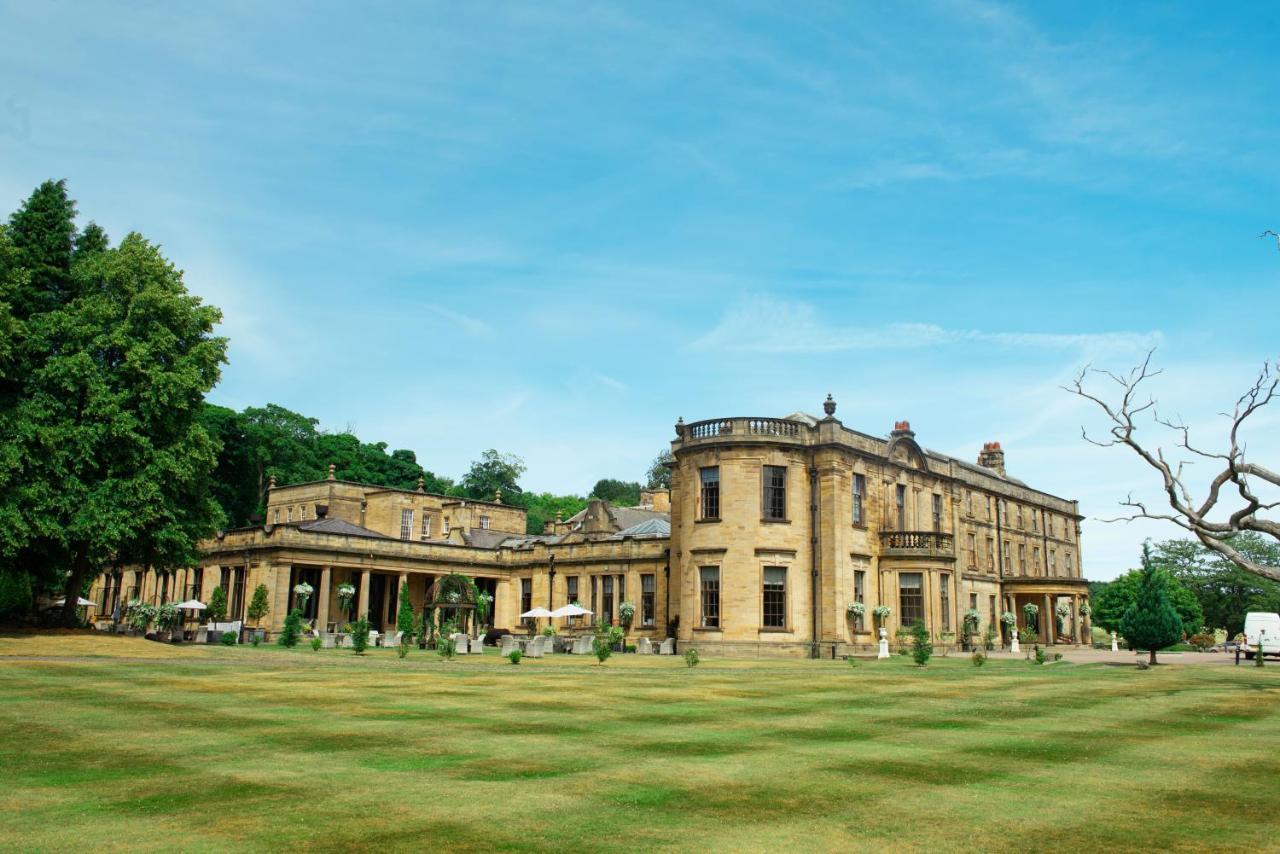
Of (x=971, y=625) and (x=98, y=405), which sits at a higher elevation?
(x=98, y=405)

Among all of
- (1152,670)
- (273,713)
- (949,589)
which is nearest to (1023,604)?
(949,589)

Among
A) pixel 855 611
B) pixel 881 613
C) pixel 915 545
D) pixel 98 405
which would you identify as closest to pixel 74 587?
pixel 98 405

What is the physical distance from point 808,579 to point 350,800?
3615cm

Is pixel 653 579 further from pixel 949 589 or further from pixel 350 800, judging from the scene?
pixel 350 800

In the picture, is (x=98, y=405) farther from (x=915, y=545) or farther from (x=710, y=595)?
(x=915, y=545)

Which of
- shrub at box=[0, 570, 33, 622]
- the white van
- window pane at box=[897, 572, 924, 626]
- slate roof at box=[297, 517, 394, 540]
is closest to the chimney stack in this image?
the white van

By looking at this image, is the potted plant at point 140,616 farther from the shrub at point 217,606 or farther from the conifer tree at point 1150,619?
the conifer tree at point 1150,619

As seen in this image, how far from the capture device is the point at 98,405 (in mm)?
34719

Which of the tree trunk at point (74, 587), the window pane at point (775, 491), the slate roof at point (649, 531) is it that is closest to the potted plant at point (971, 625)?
the window pane at point (775, 491)

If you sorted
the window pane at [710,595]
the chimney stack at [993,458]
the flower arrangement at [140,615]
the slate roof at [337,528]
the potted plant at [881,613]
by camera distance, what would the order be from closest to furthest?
the window pane at [710,595] → the potted plant at [881,613] → the flower arrangement at [140,615] → the slate roof at [337,528] → the chimney stack at [993,458]

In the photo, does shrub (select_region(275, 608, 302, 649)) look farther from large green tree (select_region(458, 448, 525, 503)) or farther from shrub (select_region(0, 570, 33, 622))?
large green tree (select_region(458, 448, 525, 503))

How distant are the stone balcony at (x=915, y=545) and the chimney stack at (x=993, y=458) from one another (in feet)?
77.4

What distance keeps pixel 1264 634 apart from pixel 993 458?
26304mm

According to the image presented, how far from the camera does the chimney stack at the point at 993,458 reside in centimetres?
6731
